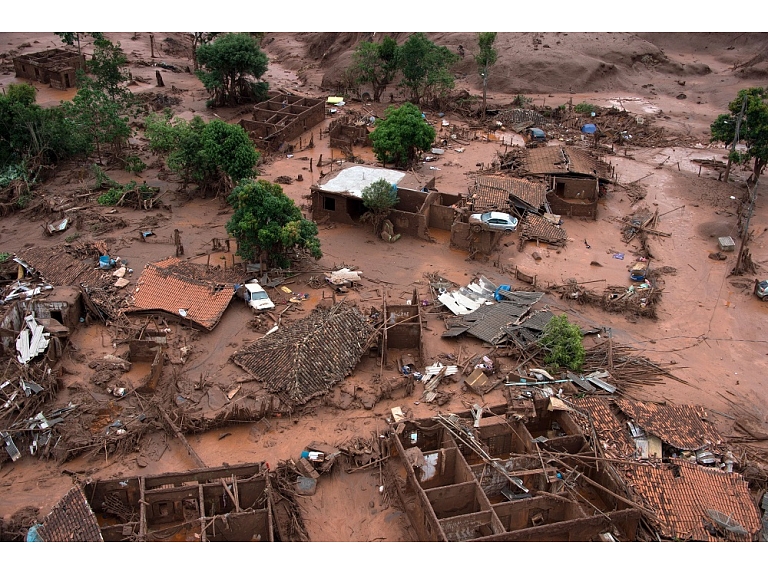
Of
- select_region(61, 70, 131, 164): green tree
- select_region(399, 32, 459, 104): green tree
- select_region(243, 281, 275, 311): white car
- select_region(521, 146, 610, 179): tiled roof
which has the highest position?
select_region(399, 32, 459, 104): green tree

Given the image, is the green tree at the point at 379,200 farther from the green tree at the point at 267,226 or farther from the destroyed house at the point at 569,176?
the destroyed house at the point at 569,176

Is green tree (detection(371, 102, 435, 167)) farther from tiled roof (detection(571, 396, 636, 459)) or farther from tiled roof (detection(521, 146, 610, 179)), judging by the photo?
tiled roof (detection(571, 396, 636, 459))

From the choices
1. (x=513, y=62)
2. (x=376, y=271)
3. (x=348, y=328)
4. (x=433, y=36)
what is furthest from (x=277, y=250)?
(x=433, y=36)

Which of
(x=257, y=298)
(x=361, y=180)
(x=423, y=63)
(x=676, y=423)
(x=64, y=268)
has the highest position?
(x=423, y=63)

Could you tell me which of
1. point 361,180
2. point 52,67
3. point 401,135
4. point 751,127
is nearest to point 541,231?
point 361,180

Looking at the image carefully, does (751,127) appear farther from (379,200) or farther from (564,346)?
(564,346)

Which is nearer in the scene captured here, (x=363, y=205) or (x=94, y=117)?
(x=363, y=205)

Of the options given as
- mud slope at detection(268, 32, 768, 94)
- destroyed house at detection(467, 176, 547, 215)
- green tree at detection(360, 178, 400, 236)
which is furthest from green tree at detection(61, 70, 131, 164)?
mud slope at detection(268, 32, 768, 94)
